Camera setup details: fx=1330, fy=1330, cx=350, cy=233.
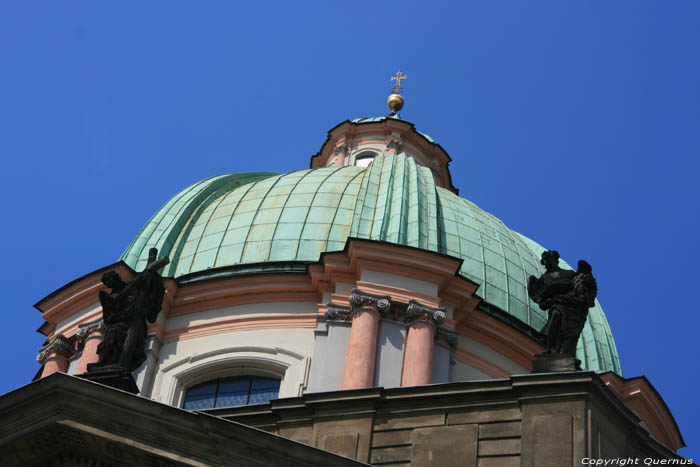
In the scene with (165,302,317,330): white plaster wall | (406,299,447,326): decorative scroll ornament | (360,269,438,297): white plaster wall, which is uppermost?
(360,269,438,297): white plaster wall

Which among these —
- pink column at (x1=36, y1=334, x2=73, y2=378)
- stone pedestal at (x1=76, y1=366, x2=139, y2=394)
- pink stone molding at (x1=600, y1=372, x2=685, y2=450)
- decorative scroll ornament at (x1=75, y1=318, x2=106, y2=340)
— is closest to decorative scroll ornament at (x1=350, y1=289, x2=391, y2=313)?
decorative scroll ornament at (x1=75, y1=318, x2=106, y2=340)

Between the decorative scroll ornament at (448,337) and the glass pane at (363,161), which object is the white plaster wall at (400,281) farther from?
the glass pane at (363,161)

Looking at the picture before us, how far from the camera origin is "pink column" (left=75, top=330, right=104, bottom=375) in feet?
88.4

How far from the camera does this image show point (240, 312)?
2748 centimetres

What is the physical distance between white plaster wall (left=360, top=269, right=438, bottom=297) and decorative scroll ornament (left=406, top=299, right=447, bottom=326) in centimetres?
56

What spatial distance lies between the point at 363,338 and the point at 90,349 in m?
5.89

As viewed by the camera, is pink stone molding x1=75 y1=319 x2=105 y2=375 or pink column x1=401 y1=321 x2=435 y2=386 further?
pink stone molding x1=75 y1=319 x2=105 y2=375

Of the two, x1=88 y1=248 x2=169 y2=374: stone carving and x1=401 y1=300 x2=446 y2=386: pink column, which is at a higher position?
x1=401 y1=300 x2=446 y2=386: pink column

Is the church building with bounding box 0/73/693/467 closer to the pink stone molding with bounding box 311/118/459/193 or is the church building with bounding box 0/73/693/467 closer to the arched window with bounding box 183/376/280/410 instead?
the arched window with bounding box 183/376/280/410

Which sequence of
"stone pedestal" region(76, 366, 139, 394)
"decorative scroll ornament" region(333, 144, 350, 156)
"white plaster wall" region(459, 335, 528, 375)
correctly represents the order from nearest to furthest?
"stone pedestal" region(76, 366, 139, 394) < "white plaster wall" region(459, 335, 528, 375) < "decorative scroll ornament" region(333, 144, 350, 156)

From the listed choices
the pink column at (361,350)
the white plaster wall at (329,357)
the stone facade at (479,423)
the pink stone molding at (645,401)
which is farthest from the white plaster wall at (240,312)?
the stone facade at (479,423)

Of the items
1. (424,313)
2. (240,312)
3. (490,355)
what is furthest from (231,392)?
(490,355)

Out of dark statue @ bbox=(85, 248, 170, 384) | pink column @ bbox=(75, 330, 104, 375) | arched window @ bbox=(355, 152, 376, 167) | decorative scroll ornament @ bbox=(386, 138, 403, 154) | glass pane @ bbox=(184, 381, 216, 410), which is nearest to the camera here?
dark statue @ bbox=(85, 248, 170, 384)

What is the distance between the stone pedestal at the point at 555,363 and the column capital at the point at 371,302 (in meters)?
9.34
